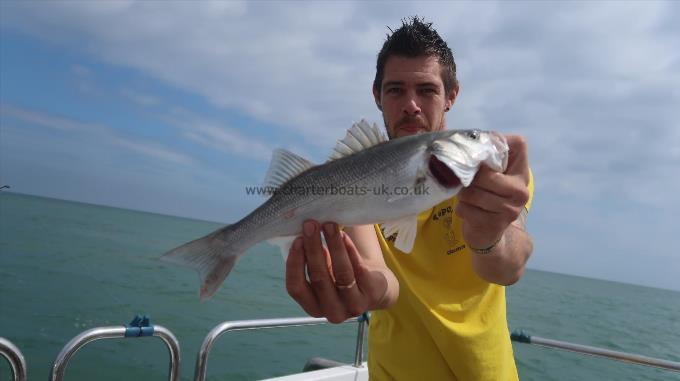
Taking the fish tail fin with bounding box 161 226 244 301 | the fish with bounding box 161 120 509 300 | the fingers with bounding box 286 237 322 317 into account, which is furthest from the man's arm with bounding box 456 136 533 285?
the fish tail fin with bounding box 161 226 244 301

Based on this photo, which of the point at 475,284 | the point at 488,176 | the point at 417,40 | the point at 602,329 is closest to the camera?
the point at 488,176

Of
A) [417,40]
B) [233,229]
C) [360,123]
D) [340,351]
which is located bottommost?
[340,351]

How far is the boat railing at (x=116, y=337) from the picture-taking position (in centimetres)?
328

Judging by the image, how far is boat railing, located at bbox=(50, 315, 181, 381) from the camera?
3.28 metres

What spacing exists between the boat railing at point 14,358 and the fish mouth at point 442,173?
3.22 m

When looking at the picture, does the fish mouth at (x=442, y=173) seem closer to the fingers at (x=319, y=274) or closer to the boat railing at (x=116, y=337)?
the fingers at (x=319, y=274)

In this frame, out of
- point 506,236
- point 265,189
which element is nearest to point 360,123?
point 265,189

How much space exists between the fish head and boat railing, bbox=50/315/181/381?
2796 millimetres

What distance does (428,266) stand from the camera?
3387 millimetres

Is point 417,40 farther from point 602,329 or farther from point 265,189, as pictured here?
point 602,329

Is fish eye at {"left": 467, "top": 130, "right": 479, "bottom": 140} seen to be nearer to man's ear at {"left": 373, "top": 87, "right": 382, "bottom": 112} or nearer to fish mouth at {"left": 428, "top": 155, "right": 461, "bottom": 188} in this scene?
fish mouth at {"left": 428, "top": 155, "right": 461, "bottom": 188}

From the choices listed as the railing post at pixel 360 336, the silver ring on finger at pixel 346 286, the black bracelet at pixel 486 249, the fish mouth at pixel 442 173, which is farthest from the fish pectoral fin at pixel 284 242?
the railing post at pixel 360 336

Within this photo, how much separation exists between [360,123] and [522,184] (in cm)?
120

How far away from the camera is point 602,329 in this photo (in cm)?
3102
